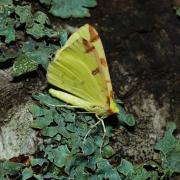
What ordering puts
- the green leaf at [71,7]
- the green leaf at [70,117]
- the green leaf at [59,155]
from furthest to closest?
the green leaf at [71,7], the green leaf at [70,117], the green leaf at [59,155]

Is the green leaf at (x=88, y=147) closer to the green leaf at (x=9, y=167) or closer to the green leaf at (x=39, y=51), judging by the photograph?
the green leaf at (x=9, y=167)

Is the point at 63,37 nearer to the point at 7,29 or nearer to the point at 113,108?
the point at 7,29

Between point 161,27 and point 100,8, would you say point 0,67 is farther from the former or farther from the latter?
point 161,27

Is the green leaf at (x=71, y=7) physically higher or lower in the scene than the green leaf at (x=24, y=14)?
lower

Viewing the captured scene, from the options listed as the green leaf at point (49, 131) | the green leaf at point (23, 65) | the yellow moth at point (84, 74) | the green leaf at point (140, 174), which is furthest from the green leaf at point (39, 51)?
the green leaf at point (140, 174)

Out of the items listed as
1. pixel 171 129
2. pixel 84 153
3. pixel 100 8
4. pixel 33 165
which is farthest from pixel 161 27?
pixel 33 165

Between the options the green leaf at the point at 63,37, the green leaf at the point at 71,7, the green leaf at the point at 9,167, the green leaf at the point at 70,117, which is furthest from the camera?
the green leaf at the point at 71,7

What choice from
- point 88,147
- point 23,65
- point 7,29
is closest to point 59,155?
point 88,147
